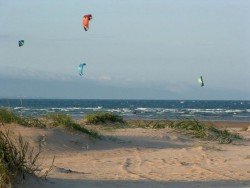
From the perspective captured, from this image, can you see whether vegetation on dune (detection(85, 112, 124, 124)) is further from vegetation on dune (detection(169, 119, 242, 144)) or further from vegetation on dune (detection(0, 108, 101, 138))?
vegetation on dune (detection(0, 108, 101, 138))

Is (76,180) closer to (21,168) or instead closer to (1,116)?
(21,168)

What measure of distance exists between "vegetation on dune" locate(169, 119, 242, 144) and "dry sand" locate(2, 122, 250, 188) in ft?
1.73

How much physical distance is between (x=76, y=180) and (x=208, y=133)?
10512 mm

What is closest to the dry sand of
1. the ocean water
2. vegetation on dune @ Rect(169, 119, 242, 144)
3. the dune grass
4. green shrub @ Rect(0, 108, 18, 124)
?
the dune grass

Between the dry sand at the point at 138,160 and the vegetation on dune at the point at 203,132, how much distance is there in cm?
53

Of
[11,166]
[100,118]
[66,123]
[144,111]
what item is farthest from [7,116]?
[144,111]

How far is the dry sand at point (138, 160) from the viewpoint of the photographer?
10.1 meters

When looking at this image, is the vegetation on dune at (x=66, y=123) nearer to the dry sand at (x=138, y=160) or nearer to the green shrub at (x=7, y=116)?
the dry sand at (x=138, y=160)

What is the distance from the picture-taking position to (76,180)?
9.77m

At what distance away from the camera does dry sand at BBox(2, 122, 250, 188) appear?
33.0 feet

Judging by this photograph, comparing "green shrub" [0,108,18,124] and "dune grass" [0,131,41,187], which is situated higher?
"green shrub" [0,108,18,124]

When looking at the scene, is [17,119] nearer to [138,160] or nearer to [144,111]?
[138,160]

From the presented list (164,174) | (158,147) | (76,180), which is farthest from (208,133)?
(76,180)

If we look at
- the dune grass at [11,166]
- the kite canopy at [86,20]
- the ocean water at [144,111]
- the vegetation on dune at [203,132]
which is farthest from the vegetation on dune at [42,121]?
the dune grass at [11,166]
